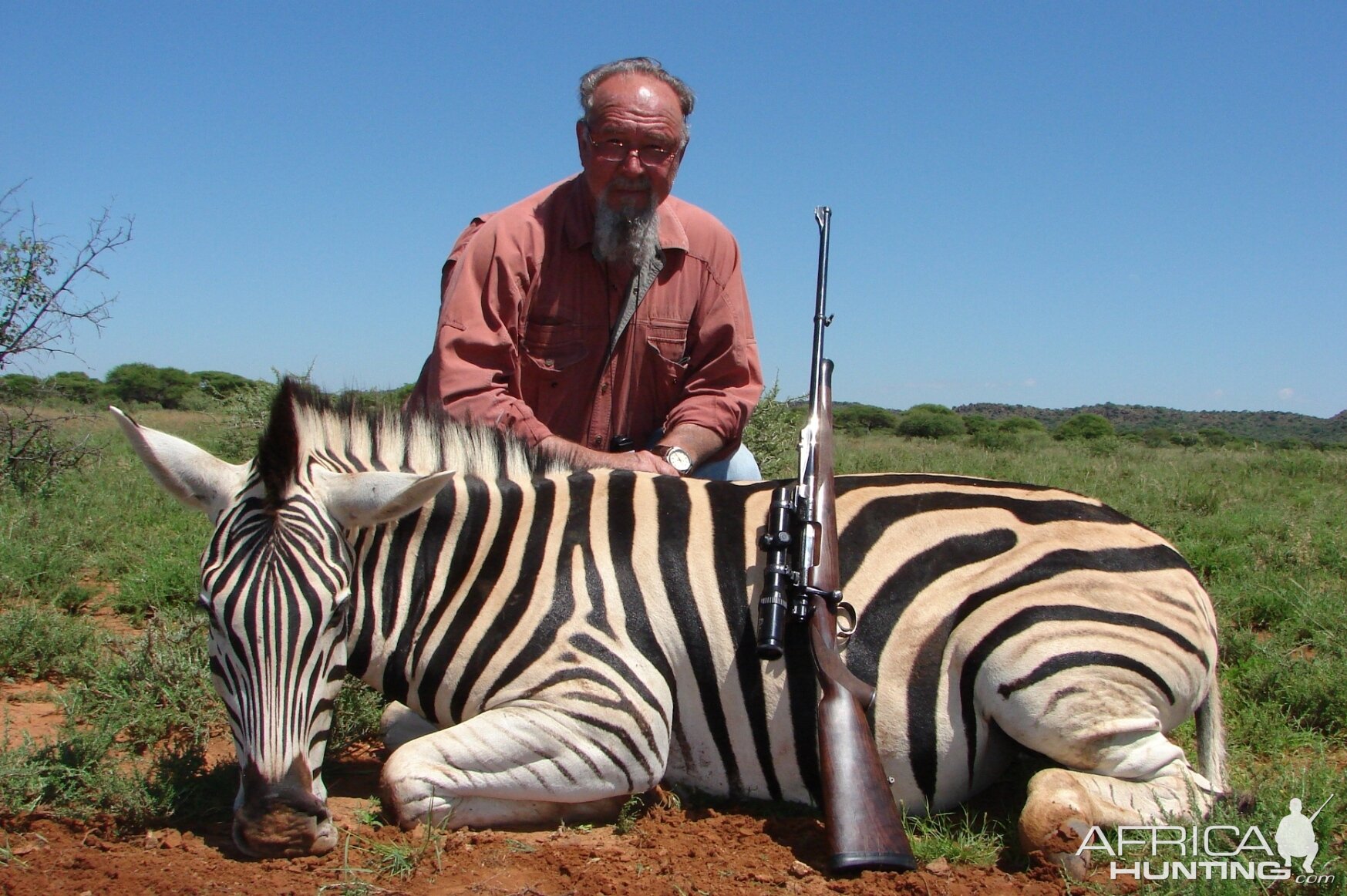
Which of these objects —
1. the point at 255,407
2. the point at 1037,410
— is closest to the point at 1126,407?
the point at 1037,410

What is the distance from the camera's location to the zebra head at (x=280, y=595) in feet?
8.34

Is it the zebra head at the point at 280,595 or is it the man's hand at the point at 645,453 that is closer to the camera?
the zebra head at the point at 280,595

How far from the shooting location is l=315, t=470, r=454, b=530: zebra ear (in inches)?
107

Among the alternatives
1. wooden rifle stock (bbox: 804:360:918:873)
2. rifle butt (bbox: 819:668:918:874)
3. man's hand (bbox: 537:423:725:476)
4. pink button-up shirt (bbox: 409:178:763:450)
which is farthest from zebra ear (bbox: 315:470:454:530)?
pink button-up shirt (bbox: 409:178:763:450)

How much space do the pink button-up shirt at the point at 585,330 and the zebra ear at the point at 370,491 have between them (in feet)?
4.36

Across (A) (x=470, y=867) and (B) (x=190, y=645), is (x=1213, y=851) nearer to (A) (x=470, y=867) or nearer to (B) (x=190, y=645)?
(A) (x=470, y=867)

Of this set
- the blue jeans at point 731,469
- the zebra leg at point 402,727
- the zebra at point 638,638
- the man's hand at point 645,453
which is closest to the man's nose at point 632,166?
the man's hand at point 645,453

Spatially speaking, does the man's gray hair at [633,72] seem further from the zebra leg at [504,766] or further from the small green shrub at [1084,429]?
the small green shrub at [1084,429]

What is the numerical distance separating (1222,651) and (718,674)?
3.09 m

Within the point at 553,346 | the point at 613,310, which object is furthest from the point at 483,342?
the point at 613,310

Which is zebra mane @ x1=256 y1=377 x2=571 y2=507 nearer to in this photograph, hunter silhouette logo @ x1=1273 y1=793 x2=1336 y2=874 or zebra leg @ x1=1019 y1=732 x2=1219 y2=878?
zebra leg @ x1=1019 y1=732 x2=1219 y2=878

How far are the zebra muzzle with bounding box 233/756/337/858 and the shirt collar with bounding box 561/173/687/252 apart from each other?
2.65 metres

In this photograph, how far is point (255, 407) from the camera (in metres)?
9.50

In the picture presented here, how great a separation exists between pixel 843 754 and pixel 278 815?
1.44 metres
